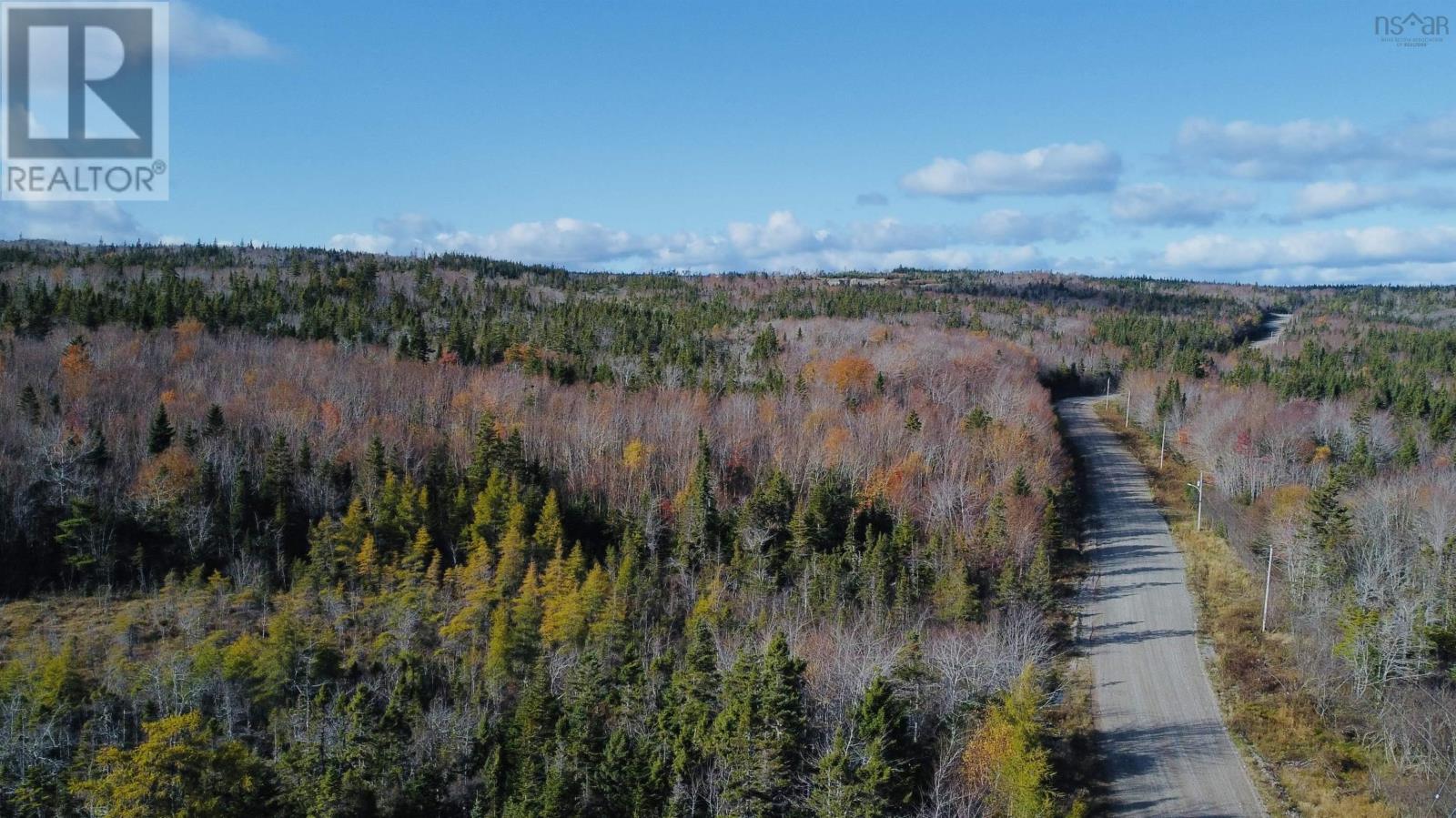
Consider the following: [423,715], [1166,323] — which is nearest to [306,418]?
[423,715]

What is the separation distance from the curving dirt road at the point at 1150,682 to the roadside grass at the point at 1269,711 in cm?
94

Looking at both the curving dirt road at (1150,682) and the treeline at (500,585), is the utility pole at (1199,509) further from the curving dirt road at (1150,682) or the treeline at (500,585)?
the treeline at (500,585)

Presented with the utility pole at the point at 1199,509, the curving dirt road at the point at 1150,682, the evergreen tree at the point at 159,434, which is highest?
the evergreen tree at the point at 159,434

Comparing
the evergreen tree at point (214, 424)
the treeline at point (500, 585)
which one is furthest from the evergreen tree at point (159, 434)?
the evergreen tree at point (214, 424)

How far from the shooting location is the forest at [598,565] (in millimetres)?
33188

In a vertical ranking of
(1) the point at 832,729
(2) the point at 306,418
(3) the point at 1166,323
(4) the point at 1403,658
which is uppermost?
(3) the point at 1166,323

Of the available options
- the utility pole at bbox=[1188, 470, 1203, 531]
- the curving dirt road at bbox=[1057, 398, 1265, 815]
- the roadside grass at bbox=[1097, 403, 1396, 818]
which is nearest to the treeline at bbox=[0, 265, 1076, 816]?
the curving dirt road at bbox=[1057, 398, 1265, 815]

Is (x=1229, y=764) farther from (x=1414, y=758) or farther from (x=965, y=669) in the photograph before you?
(x=965, y=669)

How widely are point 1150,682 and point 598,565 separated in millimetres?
31266

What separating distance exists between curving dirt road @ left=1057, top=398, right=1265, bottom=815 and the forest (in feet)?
6.89

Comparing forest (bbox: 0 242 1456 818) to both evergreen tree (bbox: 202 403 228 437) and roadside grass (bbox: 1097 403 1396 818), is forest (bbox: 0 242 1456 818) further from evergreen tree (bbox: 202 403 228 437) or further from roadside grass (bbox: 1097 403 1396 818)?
roadside grass (bbox: 1097 403 1396 818)

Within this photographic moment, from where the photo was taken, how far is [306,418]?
6888cm

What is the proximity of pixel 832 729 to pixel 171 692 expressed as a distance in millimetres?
Answer: 33620

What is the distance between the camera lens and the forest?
33.2 metres
